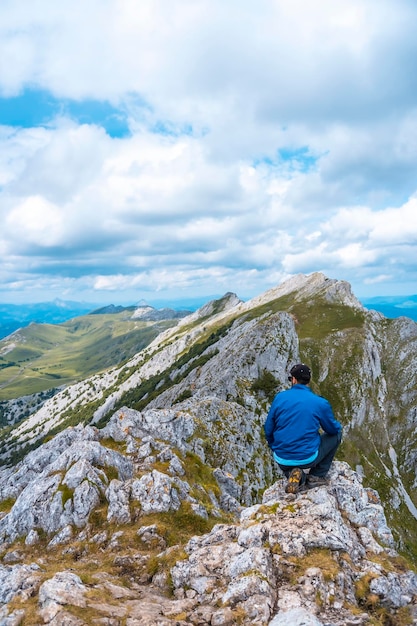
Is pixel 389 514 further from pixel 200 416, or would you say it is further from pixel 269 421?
pixel 269 421

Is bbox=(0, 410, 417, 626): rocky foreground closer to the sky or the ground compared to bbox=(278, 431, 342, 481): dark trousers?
closer to the ground

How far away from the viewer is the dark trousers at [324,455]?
1546cm

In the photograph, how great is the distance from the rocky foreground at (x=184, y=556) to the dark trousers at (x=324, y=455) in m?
1.09

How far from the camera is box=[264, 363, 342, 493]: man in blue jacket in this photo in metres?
14.4

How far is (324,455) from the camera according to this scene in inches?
623

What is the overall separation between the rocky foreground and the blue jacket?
2.41 metres

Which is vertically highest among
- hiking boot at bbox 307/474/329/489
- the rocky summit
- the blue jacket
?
the blue jacket

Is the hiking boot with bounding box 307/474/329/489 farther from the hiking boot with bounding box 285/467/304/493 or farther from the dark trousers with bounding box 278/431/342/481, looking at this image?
the hiking boot with bounding box 285/467/304/493

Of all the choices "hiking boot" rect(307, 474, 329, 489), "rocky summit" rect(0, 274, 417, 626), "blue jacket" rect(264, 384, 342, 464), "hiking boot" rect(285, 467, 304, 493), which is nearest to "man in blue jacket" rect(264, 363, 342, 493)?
"blue jacket" rect(264, 384, 342, 464)

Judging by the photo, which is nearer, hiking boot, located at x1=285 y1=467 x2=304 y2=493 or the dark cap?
the dark cap

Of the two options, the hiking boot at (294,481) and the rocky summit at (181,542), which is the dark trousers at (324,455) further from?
the rocky summit at (181,542)

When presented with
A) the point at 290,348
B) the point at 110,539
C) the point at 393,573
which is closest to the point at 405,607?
the point at 393,573

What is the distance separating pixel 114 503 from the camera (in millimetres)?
21031

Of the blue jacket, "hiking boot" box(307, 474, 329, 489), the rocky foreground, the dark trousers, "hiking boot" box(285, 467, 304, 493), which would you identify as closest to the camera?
the rocky foreground
